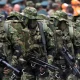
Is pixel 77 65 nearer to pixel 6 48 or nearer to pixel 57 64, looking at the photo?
pixel 57 64

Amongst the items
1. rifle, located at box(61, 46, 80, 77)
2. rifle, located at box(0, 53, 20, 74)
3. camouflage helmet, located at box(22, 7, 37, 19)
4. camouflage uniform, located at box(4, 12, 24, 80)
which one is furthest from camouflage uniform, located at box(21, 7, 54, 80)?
rifle, located at box(0, 53, 20, 74)

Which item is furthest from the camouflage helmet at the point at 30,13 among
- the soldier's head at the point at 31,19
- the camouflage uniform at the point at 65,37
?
the camouflage uniform at the point at 65,37

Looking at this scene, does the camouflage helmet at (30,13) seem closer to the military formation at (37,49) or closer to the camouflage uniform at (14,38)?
the military formation at (37,49)

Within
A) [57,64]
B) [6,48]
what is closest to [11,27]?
[6,48]

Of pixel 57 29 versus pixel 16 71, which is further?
pixel 57 29

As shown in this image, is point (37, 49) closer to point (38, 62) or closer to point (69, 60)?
point (38, 62)

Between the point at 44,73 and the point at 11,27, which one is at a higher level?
the point at 11,27

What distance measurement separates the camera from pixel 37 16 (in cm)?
1568

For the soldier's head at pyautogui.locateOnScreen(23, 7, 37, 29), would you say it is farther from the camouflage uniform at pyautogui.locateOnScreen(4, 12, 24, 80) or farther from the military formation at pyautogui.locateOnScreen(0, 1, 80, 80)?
Result: the camouflage uniform at pyautogui.locateOnScreen(4, 12, 24, 80)

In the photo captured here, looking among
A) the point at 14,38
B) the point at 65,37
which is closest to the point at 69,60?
the point at 65,37

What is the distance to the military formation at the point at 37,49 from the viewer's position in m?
14.9

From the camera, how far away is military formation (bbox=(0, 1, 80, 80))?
14883mm

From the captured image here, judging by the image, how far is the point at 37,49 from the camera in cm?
1491

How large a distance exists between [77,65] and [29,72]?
134 cm
